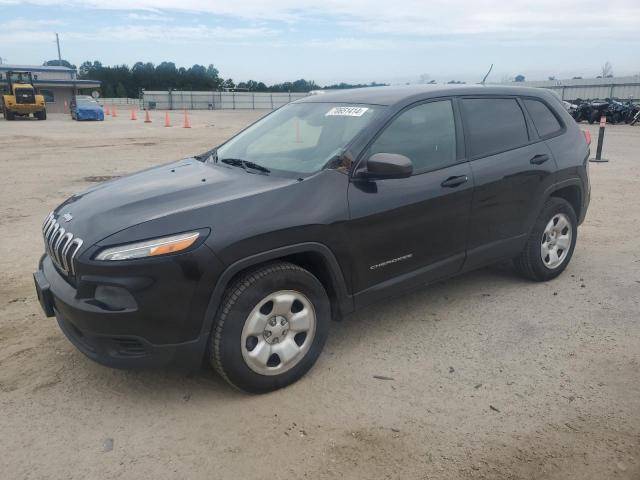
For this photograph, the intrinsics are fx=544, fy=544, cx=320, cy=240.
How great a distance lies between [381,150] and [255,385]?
167cm

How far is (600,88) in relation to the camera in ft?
113

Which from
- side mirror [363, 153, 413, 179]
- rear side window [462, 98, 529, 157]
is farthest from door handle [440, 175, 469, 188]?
side mirror [363, 153, 413, 179]

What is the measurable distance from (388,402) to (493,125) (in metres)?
2.39

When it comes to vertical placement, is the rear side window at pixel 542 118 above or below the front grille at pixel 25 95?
above

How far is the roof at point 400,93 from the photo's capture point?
3861mm

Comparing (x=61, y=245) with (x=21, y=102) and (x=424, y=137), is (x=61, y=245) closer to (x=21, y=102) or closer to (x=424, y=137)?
(x=424, y=137)

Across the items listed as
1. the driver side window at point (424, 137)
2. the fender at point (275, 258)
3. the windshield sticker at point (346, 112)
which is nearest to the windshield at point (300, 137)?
the windshield sticker at point (346, 112)

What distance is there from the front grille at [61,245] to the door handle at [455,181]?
7.80ft

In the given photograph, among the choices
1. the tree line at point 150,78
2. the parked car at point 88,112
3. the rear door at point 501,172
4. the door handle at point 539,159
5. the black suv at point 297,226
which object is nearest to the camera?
the black suv at point 297,226

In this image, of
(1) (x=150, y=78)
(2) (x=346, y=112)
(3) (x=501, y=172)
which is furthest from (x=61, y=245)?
(1) (x=150, y=78)

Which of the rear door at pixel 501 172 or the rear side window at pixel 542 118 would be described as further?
the rear side window at pixel 542 118

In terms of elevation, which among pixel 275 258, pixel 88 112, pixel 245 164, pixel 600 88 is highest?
pixel 600 88

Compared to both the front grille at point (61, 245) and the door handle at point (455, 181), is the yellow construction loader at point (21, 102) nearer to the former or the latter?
the front grille at point (61, 245)

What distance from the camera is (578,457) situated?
2.67 metres
